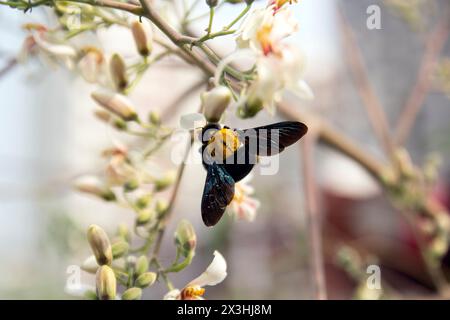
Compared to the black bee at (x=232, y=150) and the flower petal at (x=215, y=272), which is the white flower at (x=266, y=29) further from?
the flower petal at (x=215, y=272)

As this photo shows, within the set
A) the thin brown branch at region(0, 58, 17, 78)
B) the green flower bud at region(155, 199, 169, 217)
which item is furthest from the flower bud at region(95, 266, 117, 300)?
the thin brown branch at region(0, 58, 17, 78)

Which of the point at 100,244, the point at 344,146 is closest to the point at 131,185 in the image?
the point at 100,244

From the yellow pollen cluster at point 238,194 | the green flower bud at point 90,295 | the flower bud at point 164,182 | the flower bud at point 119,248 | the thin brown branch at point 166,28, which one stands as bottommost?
the green flower bud at point 90,295

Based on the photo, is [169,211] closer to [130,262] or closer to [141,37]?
[130,262]

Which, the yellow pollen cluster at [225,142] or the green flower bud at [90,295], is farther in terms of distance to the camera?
the green flower bud at [90,295]

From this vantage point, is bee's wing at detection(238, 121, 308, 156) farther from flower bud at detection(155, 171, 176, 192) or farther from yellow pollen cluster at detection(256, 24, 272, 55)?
flower bud at detection(155, 171, 176, 192)

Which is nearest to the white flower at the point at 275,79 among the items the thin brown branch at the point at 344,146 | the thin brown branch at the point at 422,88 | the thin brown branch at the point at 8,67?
the thin brown branch at the point at 8,67
